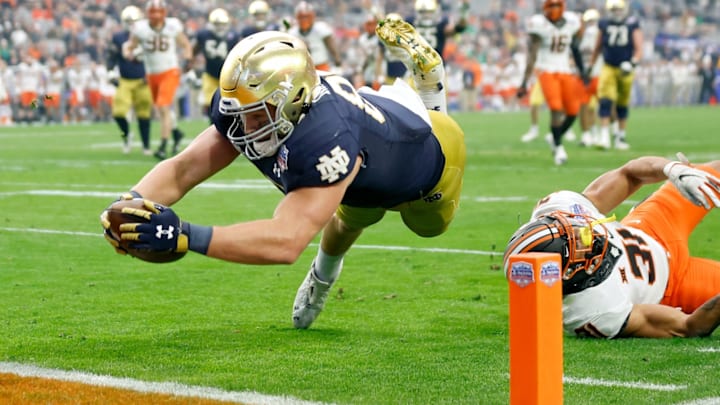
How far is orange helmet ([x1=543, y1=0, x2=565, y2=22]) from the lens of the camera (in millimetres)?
14461

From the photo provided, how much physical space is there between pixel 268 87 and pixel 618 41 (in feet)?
41.0

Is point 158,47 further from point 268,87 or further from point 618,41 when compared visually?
point 268,87

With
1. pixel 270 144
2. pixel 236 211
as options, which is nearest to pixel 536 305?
pixel 270 144

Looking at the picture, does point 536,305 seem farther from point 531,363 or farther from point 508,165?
point 508,165

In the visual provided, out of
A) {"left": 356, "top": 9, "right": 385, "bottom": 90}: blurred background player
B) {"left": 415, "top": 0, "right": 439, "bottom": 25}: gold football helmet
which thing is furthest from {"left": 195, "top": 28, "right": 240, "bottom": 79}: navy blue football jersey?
{"left": 415, "top": 0, "right": 439, "bottom": 25}: gold football helmet

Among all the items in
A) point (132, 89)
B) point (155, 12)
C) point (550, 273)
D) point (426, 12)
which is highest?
point (550, 273)

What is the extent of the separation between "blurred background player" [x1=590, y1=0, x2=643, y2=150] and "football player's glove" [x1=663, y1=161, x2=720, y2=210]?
37.2 ft

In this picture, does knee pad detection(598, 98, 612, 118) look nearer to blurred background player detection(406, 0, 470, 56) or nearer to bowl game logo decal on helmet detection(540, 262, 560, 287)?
blurred background player detection(406, 0, 470, 56)

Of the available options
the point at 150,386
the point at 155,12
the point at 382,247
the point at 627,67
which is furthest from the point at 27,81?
the point at 150,386

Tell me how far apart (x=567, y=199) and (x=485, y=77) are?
33248mm

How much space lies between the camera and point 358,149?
4.01 metres

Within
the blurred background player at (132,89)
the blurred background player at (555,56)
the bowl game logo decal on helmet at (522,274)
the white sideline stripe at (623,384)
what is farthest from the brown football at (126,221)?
the blurred background player at (132,89)

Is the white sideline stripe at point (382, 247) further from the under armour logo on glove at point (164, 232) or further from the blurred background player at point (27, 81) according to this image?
the blurred background player at point (27, 81)

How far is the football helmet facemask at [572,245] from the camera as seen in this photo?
14.9 ft
